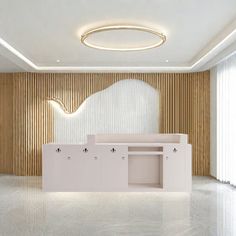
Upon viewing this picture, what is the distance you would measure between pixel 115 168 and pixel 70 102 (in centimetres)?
338

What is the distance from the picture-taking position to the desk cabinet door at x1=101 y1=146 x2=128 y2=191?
7133mm

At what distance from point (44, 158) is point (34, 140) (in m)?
2.71

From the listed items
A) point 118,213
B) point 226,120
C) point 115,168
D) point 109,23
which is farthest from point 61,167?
point 226,120

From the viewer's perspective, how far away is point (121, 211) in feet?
18.4

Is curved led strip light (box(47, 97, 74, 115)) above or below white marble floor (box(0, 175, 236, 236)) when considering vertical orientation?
above

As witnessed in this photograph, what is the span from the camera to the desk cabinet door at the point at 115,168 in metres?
7.13

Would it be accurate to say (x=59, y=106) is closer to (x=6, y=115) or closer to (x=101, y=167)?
(x=6, y=115)

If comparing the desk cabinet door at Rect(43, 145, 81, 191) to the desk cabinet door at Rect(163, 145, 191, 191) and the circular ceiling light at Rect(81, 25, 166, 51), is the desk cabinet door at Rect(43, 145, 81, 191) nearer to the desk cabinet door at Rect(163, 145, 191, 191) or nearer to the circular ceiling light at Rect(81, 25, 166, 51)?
the desk cabinet door at Rect(163, 145, 191, 191)

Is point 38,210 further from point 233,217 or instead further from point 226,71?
point 226,71

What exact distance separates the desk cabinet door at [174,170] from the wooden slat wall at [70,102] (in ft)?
8.62

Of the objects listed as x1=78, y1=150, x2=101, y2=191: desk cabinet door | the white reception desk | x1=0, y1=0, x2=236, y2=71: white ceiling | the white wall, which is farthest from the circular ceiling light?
the white wall

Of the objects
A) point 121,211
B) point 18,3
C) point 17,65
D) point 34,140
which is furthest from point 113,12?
point 34,140

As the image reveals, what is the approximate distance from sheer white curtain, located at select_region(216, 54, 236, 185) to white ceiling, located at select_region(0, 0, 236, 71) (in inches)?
22.3

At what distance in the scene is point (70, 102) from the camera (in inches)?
386
